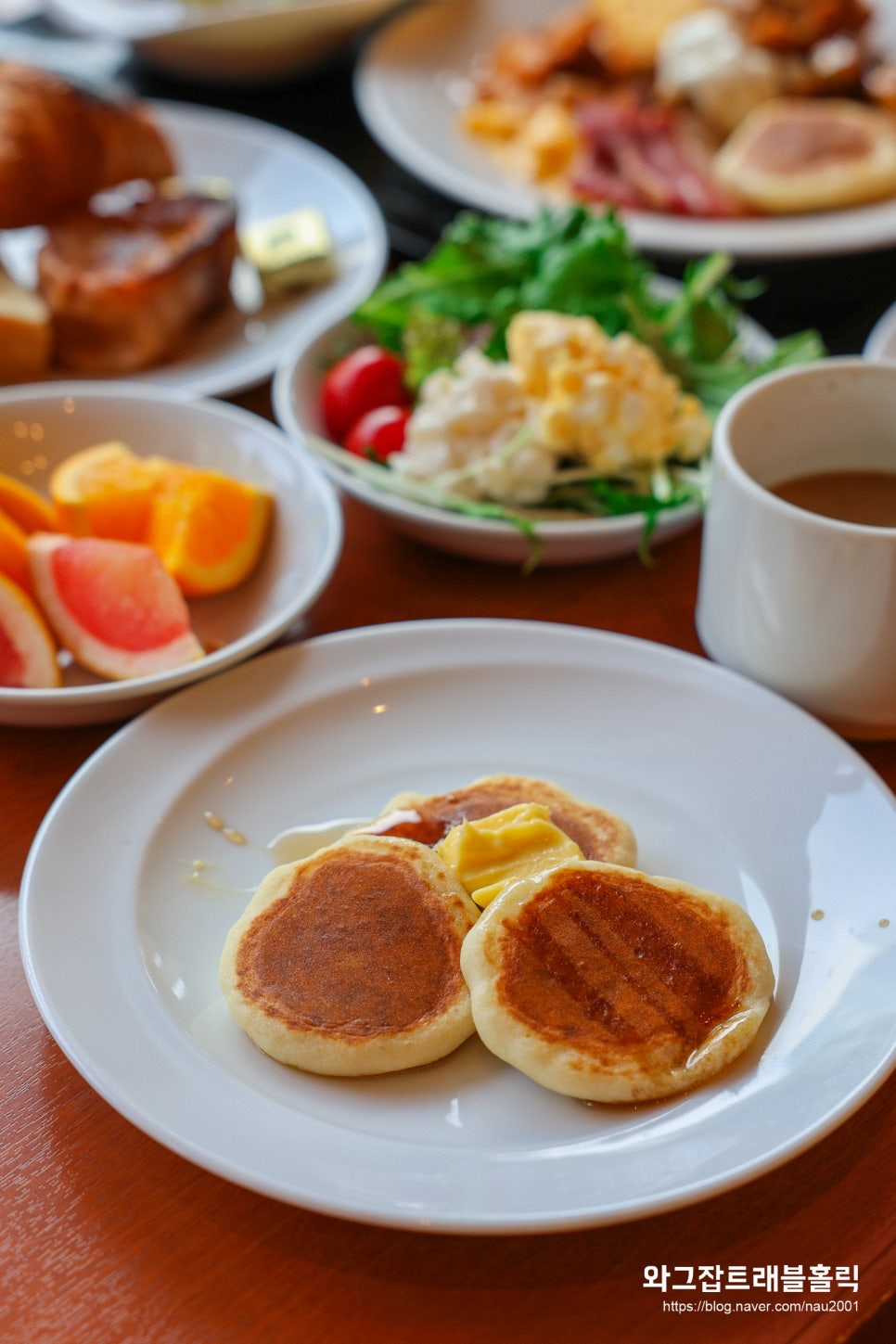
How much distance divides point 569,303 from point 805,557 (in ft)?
2.65

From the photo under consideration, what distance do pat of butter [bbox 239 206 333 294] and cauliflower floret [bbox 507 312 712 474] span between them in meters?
0.75

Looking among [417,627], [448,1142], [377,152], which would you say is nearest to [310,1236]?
[448,1142]

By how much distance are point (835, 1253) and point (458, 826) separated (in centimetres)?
52

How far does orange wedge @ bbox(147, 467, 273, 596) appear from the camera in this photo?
163 centimetres

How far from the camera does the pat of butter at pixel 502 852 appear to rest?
1187mm

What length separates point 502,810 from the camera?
1284mm

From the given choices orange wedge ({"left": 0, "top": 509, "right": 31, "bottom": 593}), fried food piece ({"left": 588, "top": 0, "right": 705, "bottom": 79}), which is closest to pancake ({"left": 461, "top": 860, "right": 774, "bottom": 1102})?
orange wedge ({"left": 0, "top": 509, "right": 31, "bottom": 593})

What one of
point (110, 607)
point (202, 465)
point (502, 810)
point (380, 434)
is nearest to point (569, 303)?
point (380, 434)

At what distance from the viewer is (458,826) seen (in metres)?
1.25

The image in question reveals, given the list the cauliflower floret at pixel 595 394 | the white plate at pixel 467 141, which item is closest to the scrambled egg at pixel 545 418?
the cauliflower floret at pixel 595 394

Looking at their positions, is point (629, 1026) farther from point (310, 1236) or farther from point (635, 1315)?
point (310, 1236)

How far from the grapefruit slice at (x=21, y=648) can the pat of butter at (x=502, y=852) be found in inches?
24.0

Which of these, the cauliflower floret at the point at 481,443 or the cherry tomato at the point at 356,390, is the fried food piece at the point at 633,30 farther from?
the cauliflower floret at the point at 481,443

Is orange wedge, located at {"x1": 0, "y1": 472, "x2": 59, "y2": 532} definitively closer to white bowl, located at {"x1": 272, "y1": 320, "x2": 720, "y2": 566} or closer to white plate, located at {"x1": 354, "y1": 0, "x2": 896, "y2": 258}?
white bowl, located at {"x1": 272, "y1": 320, "x2": 720, "y2": 566}
